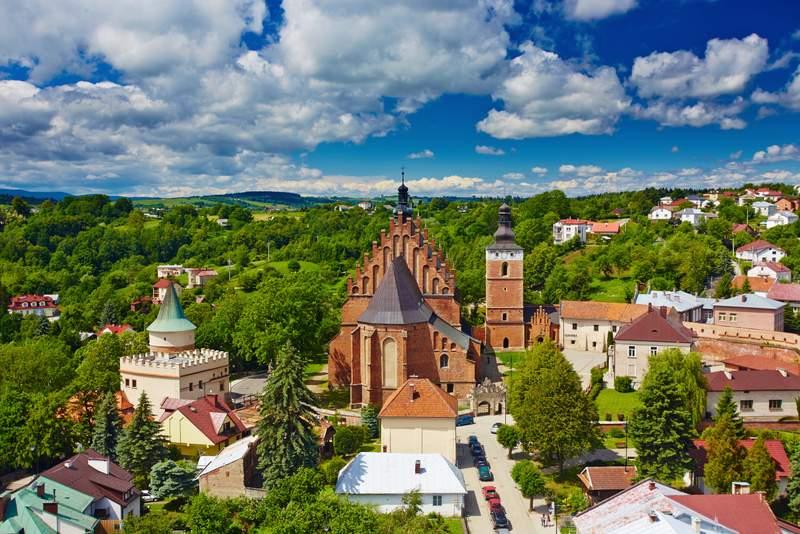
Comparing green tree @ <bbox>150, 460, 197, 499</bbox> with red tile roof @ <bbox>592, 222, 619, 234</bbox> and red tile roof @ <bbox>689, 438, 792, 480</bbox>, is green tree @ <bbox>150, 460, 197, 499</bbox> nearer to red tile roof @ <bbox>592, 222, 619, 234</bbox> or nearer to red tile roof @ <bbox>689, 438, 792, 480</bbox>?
red tile roof @ <bbox>689, 438, 792, 480</bbox>

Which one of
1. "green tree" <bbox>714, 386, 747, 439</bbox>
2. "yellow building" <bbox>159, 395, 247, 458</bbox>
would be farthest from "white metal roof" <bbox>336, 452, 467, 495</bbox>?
"green tree" <bbox>714, 386, 747, 439</bbox>

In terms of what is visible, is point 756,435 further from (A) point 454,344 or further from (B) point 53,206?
(B) point 53,206

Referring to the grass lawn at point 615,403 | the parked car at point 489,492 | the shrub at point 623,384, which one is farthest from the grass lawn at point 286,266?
the parked car at point 489,492

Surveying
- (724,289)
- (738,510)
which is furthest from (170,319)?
(724,289)

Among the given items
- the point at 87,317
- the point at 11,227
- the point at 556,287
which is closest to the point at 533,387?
the point at 556,287

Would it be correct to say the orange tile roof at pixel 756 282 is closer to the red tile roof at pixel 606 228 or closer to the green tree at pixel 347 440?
the red tile roof at pixel 606 228

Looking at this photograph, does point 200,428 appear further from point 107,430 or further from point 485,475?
point 485,475
